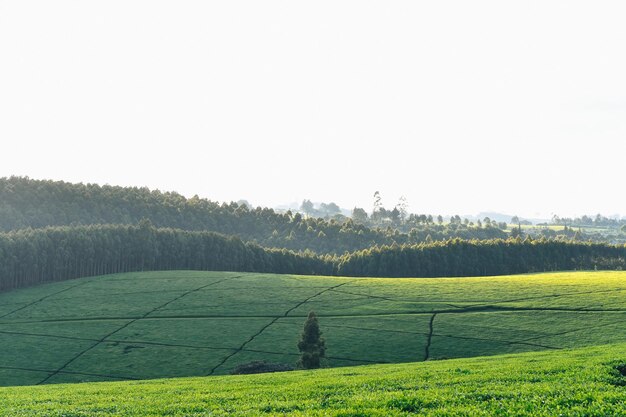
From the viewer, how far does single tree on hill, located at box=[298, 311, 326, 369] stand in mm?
63875

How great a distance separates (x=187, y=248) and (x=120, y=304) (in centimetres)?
6306

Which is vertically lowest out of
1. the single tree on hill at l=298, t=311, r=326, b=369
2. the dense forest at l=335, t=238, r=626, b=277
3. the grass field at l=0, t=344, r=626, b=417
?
the single tree on hill at l=298, t=311, r=326, b=369

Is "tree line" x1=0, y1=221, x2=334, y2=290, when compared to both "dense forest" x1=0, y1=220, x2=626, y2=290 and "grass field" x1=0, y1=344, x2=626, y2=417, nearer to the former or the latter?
"dense forest" x1=0, y1=220, x2=626, y2=290

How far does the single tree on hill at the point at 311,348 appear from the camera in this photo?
2515 inches

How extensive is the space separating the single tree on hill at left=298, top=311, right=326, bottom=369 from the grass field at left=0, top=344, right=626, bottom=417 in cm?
2488

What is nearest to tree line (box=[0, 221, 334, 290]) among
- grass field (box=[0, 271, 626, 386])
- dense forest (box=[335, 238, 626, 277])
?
grass field (box=[0, 271, 626, 386])

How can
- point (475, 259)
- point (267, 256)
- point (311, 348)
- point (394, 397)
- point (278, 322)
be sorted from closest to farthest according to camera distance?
1. point (394, 397)
2. point (311, 348)
3. point (278, 322)
4. point (475, 259)
5. point (267, 256)

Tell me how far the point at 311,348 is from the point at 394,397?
38.5 m

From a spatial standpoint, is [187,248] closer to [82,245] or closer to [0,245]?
[82,245]

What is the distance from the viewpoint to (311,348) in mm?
64312

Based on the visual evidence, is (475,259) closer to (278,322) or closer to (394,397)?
(278,322)

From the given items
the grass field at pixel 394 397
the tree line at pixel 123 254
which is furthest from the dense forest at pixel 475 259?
the grass field at pixel 394 397

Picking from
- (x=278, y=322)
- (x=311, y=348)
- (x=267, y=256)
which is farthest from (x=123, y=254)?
(x=311, y=348)

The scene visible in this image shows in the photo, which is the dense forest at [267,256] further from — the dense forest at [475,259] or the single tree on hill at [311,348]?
the single tree on hill at [311,348]
